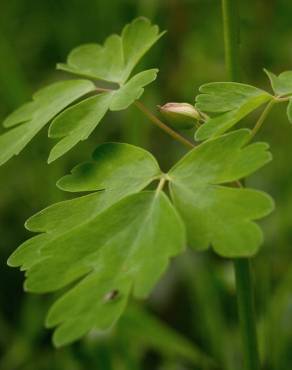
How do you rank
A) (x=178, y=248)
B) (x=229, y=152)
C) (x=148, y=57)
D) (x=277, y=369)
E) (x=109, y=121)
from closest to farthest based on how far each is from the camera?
(x=178, y=248) < (x=229, y=152) < (x=277, y=369) < (x=148, y=57) < (x=109, y=121)

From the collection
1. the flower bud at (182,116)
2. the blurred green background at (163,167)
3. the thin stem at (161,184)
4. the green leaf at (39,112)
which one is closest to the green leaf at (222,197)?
the thin stem at (161,184)

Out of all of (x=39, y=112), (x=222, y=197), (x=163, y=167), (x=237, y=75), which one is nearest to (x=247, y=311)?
(x=222, y=197)

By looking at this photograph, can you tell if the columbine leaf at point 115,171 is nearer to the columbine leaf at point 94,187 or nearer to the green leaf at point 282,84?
the columbine leaf at point 94,187

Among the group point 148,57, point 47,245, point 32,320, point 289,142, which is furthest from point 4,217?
point 47,245

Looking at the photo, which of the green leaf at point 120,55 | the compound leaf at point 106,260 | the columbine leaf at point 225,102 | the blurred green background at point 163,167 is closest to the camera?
the compound leaf at point 106,260

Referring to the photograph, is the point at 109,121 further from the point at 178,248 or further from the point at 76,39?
the point at 178,248

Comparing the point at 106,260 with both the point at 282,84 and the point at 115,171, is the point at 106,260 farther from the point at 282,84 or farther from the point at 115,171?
the point at 282,84
